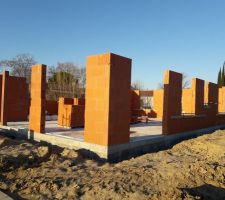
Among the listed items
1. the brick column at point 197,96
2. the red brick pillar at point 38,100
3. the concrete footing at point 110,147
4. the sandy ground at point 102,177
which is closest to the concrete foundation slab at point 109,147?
the concrete footing at point 110,147

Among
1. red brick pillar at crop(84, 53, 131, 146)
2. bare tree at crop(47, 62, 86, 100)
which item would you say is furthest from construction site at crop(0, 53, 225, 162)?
bare tree at crop(47, 62, 86, 100)

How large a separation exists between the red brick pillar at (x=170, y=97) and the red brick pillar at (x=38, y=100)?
204 inches

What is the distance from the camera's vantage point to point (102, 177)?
6.47 m

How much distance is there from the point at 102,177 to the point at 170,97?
6.80 metres

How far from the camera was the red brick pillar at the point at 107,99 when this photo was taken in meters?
8.89

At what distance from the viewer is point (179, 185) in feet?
21.3

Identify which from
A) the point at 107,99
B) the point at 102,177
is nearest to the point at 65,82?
the point at 107,99

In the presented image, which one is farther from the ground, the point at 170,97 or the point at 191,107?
the point at 170,97

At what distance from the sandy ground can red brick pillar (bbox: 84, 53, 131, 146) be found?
1078mm

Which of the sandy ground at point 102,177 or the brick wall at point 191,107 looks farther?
the brick wall at point 191,107

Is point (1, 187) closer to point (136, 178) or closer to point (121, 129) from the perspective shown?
point (136, 178)

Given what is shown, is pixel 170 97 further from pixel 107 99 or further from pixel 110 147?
pixel 110 147

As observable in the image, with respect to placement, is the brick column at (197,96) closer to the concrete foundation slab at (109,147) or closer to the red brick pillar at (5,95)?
the concrete foundation slab at (109,147)

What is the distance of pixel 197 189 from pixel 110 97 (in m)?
3.90
